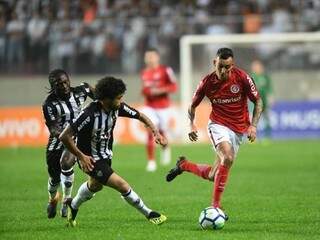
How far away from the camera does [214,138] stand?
11.3 m

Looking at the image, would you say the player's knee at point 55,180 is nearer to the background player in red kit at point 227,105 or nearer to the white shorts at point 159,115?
the background player in red kit at point 227,105

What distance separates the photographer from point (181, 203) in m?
13.2

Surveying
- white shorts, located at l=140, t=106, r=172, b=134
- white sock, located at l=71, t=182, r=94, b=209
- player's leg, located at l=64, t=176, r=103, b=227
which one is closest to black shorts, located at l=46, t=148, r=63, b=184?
player's leg, located at l=64, t=176, r=103, b=227

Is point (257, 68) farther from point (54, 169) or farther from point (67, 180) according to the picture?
point (67, 180)

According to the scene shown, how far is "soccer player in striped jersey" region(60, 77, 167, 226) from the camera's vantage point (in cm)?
980

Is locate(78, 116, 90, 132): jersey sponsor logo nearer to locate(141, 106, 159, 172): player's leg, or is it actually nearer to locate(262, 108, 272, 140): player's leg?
locate(141, 106, 159, 172): player's leg

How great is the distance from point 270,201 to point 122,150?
41.5 feet

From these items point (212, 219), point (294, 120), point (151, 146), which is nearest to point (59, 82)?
point (212, 219)

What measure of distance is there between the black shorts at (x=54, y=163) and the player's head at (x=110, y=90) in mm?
2102

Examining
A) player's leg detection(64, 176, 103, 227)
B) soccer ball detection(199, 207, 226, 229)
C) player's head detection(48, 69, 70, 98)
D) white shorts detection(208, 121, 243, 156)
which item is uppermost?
player's head detection(48, 69, 70, 98)

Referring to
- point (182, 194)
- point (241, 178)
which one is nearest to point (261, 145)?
point (241, 178)

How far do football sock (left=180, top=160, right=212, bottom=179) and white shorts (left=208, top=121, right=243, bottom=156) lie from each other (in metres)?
0.71

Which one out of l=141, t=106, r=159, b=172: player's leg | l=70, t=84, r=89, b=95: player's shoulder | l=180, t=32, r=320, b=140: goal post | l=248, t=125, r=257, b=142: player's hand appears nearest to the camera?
l=248, t=125, r=257, b=142: player's hand

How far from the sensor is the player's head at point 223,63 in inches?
431
